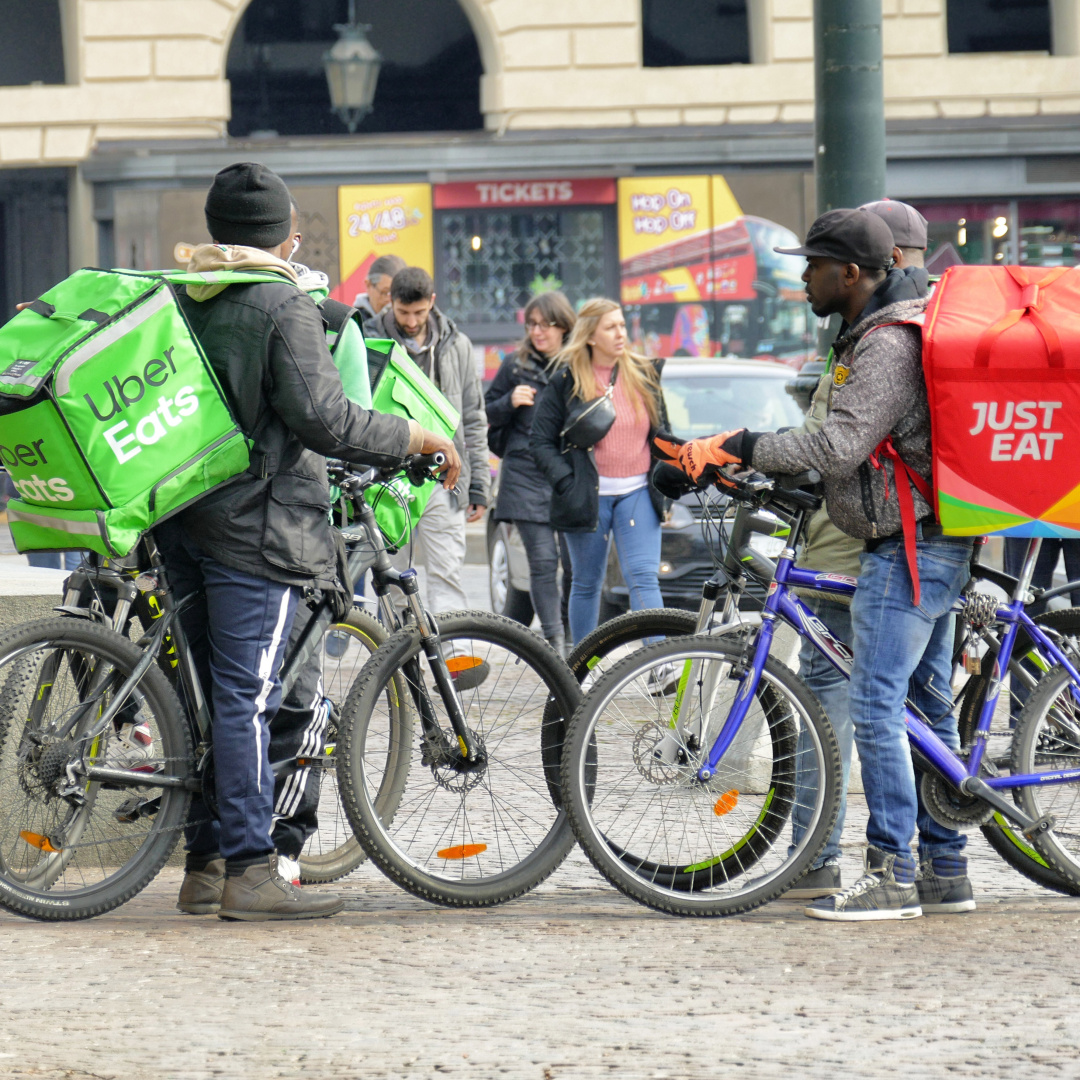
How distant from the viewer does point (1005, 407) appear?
167 inches

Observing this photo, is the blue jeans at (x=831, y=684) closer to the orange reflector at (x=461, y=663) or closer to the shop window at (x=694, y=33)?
the orange reflector at (x=461, y=663)

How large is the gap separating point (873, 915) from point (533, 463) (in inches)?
176

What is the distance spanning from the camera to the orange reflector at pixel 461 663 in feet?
15.0

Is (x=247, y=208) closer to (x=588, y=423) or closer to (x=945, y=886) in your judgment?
(x=945, y=886)

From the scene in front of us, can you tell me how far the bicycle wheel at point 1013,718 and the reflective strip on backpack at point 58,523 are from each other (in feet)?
7.73

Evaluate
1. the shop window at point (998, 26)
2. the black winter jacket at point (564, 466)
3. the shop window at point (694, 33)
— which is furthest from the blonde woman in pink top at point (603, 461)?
the shop window at point (998, 26)

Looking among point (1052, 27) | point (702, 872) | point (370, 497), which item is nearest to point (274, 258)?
point (370, 497)

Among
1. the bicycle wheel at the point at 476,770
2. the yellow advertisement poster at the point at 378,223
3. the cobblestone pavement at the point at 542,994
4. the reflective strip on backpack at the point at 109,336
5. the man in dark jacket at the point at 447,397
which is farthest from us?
the yellow advertisement poster at the point at 378,223

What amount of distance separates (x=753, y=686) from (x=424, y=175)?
1309 cm

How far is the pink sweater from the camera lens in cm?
767

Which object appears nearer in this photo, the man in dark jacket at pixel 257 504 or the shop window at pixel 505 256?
Answer: the man in dark jacket at pixel 257 504

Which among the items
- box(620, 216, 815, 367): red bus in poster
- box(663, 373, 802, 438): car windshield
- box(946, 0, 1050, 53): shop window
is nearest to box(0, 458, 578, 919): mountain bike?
box(663, 373, 802, 438): car windshield

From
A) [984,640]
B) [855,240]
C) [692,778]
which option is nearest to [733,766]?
[692,778]

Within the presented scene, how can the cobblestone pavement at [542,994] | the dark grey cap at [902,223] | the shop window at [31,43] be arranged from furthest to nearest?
the shop window at [31,43] → the dark grey cap at [902,223] → the cobblestone pavement at [542,994]
